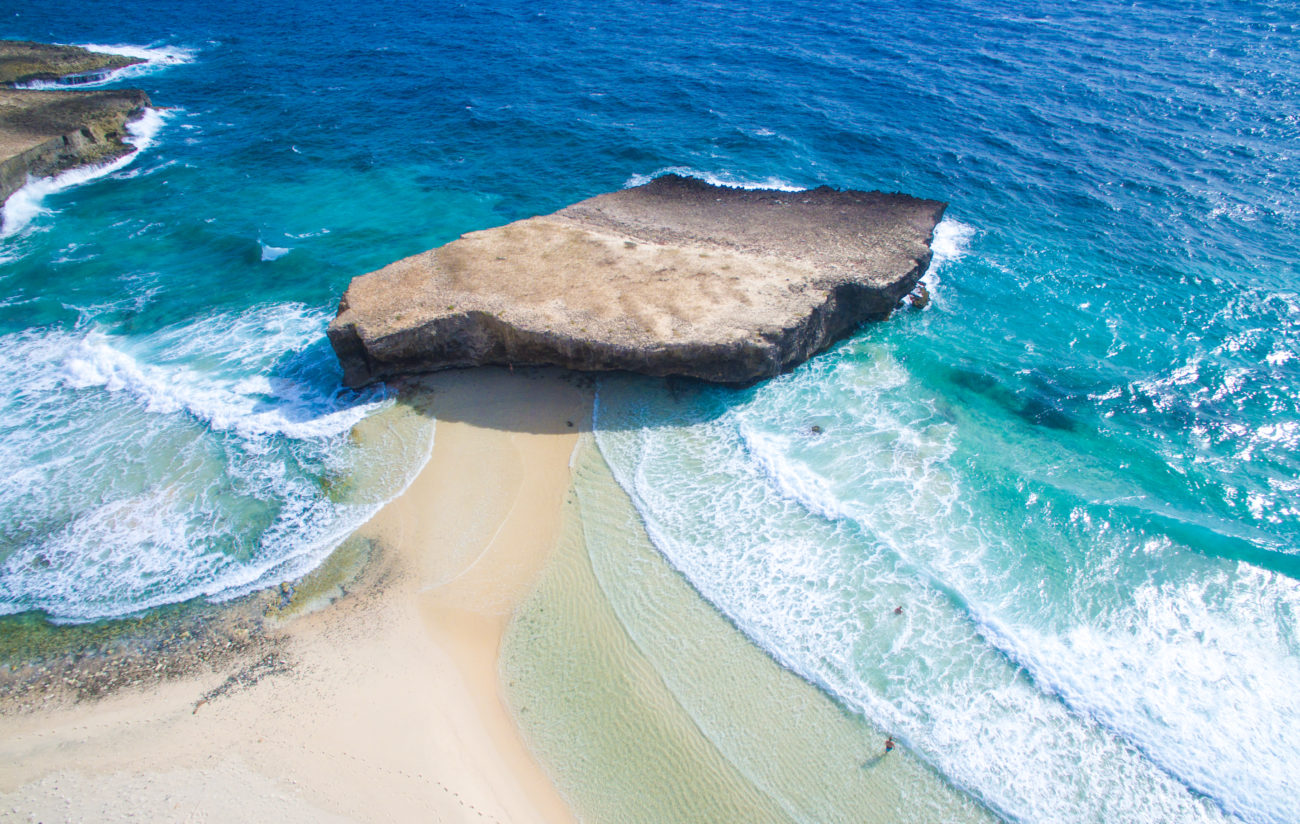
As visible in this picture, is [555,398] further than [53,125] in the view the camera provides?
No

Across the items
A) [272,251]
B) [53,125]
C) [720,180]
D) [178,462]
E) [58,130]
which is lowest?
[178,462]

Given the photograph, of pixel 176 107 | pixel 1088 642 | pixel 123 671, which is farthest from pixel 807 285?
pixel 176 107

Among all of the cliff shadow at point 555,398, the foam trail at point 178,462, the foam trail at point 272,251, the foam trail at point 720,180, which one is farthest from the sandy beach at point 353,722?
the foam trail at point 720,180

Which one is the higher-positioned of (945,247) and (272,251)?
(945,247)

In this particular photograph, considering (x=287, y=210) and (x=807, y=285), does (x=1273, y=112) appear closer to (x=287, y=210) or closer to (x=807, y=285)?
(x=807, y=285)

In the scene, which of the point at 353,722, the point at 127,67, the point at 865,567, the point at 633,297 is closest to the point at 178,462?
the point at 353,722

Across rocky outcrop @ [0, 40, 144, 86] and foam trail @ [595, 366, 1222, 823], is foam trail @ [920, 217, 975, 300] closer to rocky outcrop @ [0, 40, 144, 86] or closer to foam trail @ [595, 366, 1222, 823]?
foam trail @ [595, 366, 1222, 823]

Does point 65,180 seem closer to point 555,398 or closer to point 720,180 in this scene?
point 555,398
